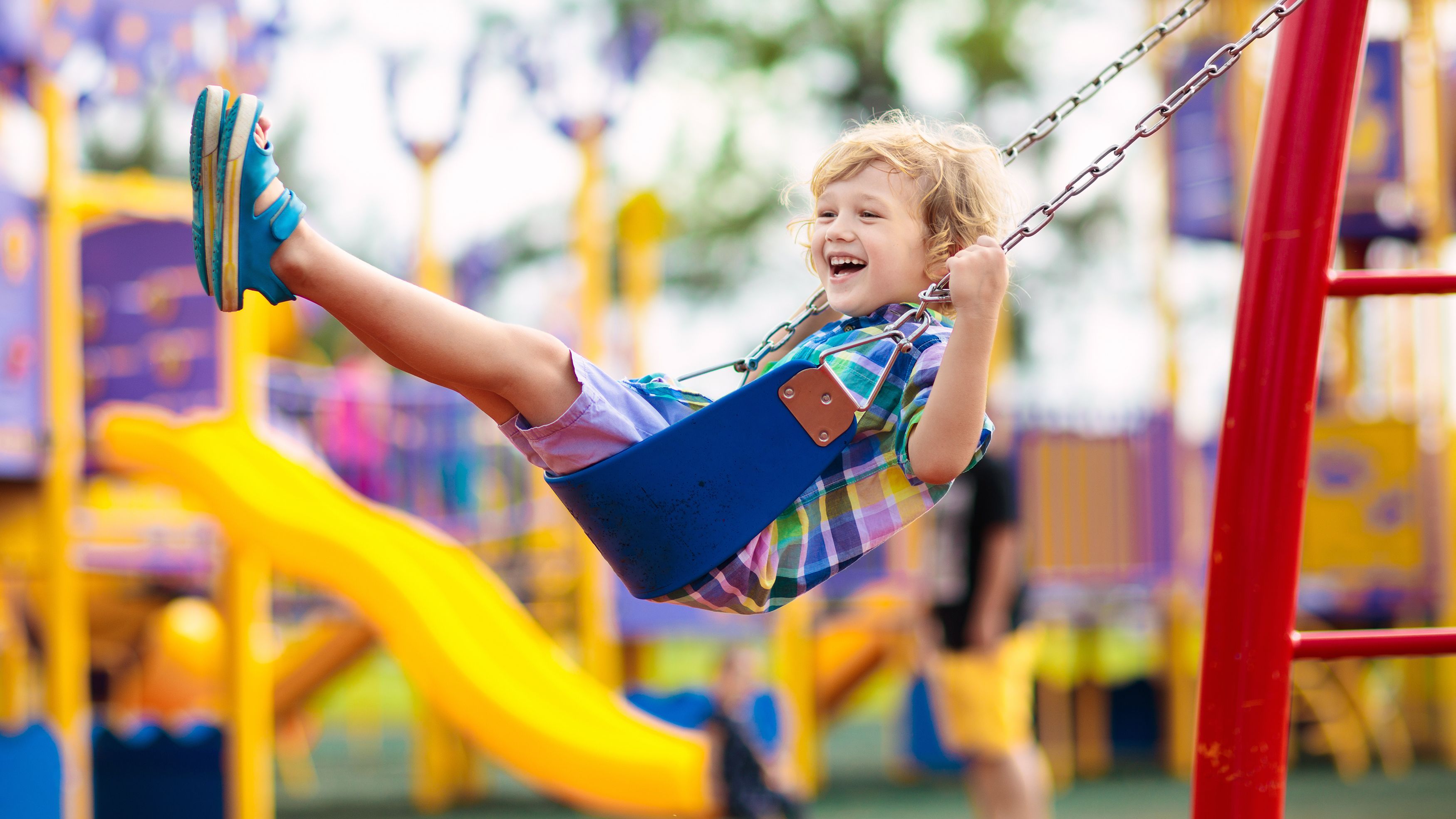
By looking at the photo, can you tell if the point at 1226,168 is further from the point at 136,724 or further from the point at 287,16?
the point at 136,724

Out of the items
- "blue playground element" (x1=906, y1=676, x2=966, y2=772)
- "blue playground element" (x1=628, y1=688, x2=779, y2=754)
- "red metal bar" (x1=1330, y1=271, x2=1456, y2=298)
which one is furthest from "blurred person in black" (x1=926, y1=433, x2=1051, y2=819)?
"blue playground element" (x1=906, y1=676, x2=966, y2=772)

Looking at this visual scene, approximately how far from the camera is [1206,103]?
915 centimetres

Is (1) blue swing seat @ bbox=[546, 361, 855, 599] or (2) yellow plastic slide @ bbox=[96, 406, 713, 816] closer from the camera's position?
(1) blue swing seat @ bbox=[546, 361, 855, 599]

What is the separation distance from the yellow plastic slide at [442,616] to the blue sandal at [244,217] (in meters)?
3.47

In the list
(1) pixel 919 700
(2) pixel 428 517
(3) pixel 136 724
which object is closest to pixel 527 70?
(2) pixel 428 517

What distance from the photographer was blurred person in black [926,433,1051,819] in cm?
495

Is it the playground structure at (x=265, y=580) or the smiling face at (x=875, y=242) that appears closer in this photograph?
the smiling face at (x=875, y=242)

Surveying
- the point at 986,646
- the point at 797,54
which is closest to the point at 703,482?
the point at 986,646

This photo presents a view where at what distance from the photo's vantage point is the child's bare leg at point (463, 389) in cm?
188

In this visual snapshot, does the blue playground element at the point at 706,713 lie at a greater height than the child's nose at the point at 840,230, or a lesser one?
lesser

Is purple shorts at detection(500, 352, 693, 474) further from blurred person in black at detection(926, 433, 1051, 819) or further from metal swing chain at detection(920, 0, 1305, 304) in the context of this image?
blurred person in black at detection(926, 433, 1051, 819)

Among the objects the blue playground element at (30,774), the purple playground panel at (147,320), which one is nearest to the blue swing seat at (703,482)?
the blue playground element at (30,774)

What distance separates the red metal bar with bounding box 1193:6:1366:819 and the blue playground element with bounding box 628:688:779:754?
3588 mm

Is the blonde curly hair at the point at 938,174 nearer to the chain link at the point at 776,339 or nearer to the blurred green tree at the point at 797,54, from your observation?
the chain link at the point at 776,339
